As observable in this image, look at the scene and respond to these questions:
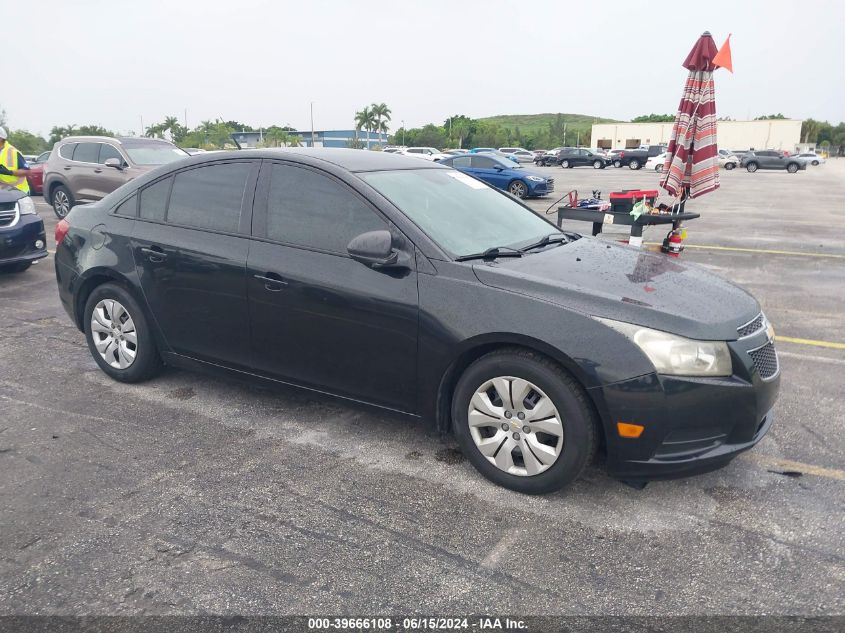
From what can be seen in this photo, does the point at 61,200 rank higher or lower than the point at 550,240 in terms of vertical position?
lower

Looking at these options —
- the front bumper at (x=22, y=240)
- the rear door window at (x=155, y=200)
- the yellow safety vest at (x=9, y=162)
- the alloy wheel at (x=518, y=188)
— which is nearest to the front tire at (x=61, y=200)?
the yellow safety vest at (x=9, y=162)

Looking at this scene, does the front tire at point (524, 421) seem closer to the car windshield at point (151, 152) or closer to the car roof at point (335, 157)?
the car roof at point (335, 157)

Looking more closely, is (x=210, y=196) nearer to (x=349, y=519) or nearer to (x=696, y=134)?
(x=349, y=519)

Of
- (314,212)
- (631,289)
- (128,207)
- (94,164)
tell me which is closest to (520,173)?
(94,164)

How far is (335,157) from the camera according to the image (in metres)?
4.05

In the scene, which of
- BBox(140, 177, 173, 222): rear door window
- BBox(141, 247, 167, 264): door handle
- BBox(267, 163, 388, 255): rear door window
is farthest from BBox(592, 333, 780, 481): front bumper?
BBox(140, 177, 173, 222): rear door window

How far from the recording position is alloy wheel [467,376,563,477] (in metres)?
3.08

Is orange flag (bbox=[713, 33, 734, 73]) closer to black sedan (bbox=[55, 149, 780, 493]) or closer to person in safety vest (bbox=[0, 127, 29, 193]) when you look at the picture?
black sedan (bbox=[55, 149, 780, 493])

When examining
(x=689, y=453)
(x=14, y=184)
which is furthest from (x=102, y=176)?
(x=689, y=453)

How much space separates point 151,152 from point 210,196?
1016 cm

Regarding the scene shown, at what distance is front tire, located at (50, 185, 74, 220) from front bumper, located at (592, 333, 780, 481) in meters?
13.4

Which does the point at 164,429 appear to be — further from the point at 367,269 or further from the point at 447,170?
the point at 447,170

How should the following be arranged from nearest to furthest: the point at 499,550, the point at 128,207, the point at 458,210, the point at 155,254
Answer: the point at 499,550, the point at 458,210, the point at 155,254, the point at 128,207

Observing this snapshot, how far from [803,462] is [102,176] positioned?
12.8 m
